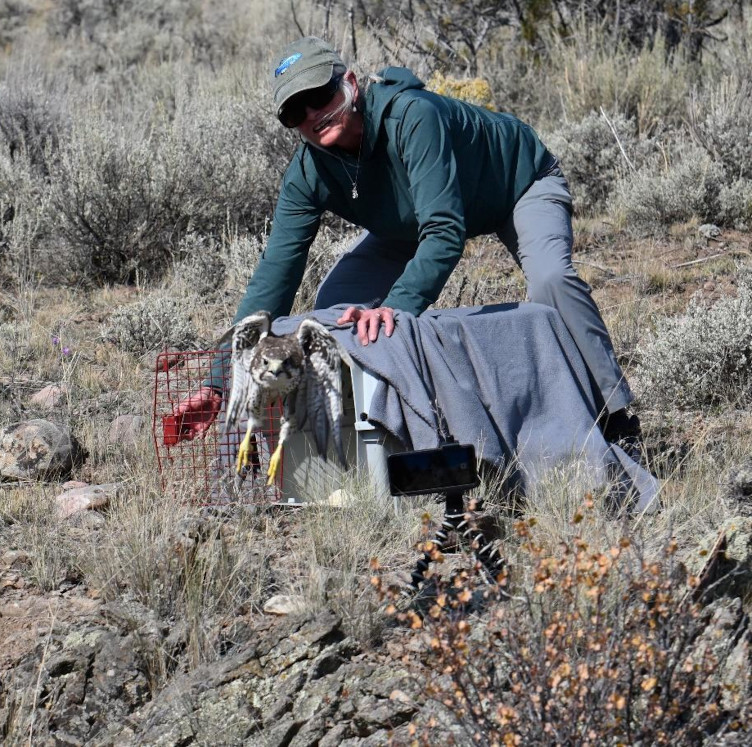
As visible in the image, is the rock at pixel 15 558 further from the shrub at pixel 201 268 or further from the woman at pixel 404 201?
the shrub at pixel 201 268

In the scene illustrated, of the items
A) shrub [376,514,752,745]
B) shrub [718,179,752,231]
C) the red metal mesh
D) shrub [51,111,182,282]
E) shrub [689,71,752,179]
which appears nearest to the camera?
shrub [376,514,752,745]

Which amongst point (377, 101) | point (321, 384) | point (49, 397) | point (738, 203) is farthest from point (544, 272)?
point (738, 203)

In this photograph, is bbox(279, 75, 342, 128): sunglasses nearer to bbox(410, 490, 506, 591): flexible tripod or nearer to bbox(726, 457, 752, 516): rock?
bbox(410, 490, 506, 591): flexible tripod

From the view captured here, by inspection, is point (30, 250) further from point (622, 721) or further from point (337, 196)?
point (622, 721)

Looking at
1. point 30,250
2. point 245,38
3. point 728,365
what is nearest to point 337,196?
point 728,365

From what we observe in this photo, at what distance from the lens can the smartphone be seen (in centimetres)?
298

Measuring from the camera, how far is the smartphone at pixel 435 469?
2.98 m

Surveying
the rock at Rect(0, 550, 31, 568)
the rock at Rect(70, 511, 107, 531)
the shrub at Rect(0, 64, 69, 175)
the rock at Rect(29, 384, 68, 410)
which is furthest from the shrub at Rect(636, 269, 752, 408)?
the shrub at Rect(0, 64, 69, 175)

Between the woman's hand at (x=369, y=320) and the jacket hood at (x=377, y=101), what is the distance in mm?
724

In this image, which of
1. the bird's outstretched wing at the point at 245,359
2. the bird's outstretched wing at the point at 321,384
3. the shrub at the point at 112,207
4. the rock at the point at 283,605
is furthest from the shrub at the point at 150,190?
the rock at the point at 283,605

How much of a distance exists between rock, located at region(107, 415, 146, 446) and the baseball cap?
1.62m

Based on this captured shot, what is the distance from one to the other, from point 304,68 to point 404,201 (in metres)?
0.67

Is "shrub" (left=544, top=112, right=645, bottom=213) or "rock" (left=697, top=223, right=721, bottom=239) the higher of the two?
"shrub" (left=544, top=112, right=645, bottom=213)

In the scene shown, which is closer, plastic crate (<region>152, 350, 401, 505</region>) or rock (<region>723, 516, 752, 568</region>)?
rock (<region>723, 516, 752, 568</region>)
